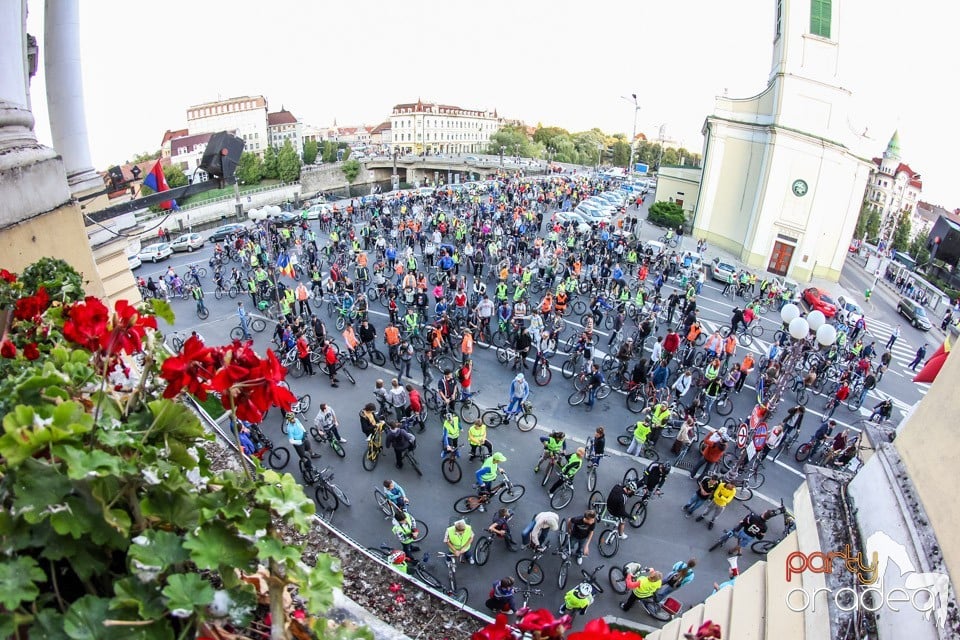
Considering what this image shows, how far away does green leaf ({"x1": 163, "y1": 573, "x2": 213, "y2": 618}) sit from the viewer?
79.7 inches

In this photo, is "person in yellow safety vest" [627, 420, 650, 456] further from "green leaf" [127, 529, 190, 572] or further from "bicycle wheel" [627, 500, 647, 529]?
"green leaf" [127, 529, 190, 572]

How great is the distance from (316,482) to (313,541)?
393 centimetres

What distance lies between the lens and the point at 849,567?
139 inches

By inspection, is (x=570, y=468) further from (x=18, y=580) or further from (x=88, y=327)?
(x=18, y=580)

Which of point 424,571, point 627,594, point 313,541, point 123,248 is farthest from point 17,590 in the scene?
point 123,248

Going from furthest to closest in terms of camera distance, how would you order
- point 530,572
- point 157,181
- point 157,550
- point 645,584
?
point 157,181 < point 530,572 < point 645,584 < point 157,550

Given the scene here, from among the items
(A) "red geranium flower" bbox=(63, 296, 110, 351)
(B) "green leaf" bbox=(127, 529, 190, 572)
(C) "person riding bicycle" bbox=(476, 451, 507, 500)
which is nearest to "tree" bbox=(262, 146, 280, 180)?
(C) "person riding bicycle" bbox=(476, 451, 507, 500)

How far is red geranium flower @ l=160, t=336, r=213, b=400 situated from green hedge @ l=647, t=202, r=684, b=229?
43.5m

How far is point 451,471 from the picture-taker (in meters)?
10.5

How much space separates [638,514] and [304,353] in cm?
922

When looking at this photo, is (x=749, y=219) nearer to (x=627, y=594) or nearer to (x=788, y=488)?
(x=788, y=488)

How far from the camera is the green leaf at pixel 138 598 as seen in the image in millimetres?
1999

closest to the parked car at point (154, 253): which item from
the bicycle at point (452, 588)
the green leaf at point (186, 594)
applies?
the bicycle at point (452, 588)

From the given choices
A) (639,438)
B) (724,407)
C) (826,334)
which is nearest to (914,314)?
(724,407)
